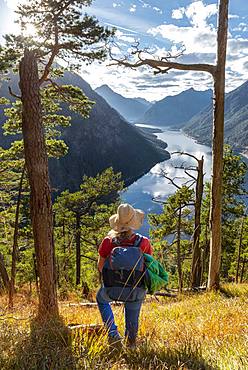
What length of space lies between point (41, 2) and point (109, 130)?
163 metres

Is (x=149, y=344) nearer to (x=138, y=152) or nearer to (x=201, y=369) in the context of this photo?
(x=201, y=369)

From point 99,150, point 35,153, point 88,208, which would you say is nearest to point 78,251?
point 88,208

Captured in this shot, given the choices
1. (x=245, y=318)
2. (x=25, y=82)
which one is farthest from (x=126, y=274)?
(x=25, y=82)

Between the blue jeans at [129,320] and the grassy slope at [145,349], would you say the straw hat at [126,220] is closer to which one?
the blue jeans at [129,320]

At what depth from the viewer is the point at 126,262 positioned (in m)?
3.58

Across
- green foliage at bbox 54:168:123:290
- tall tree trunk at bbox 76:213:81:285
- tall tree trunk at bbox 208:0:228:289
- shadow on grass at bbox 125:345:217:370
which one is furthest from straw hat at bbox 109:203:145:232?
tall tree trunk at bbox 76:213:81:285

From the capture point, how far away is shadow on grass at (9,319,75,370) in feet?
9.35

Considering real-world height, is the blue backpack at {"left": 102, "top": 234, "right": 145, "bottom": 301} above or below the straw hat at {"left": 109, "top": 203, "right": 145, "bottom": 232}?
below

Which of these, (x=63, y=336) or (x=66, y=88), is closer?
(x=63, y=336)

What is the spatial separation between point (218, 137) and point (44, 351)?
7.04 meters

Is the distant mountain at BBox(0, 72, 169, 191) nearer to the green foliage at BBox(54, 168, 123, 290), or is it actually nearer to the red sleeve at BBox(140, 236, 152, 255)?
the green foliage at BBox(54, 168, 123, 290)

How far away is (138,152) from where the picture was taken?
6649 inches

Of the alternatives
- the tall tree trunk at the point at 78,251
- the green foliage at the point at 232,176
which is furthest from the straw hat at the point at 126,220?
the tall tree trunk at the point at 78,251

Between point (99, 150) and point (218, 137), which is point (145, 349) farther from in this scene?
point (99, 150)
